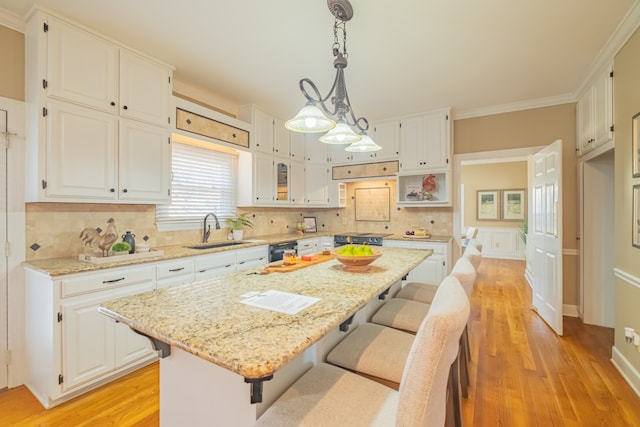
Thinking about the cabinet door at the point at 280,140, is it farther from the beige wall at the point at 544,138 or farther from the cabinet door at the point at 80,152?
the beige wall at the point at 544,138

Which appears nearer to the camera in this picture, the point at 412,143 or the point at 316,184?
the point at 412,143

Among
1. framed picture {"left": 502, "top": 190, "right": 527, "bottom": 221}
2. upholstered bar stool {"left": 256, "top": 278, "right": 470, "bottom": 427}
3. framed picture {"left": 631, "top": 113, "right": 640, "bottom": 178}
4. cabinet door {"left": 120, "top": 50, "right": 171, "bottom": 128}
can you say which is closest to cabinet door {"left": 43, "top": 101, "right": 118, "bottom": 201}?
cabinet door {"left": 120, "top": 50, "right": 171, "bottom": 128}

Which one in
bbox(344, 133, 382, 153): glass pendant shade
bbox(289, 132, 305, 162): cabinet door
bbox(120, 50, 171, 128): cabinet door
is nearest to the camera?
bbox(344, 133, 382, 153): glass pendant shade

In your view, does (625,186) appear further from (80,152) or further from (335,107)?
(80,152)

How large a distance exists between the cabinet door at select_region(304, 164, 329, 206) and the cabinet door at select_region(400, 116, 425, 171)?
1.27 metres

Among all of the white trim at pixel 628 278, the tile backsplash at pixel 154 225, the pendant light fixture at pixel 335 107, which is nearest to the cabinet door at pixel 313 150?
the tile backsplash at pixel 154 225

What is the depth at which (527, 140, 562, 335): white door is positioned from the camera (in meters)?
2.89

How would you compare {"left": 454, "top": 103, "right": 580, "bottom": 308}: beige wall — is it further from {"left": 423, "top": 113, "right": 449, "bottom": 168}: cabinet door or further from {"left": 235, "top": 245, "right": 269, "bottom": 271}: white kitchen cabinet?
{"left": 235, "top": 245, "right": 269, "bottom": 271}: white kitchen cabinet

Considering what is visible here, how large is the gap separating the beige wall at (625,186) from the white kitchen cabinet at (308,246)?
10.2 ft

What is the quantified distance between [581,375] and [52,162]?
13.7 ft

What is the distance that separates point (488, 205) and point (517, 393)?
641 cm

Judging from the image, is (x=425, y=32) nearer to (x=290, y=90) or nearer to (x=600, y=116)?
(x=290, y=90)

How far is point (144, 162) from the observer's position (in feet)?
8.30

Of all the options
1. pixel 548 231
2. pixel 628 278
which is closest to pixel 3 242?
pixel 628 278
